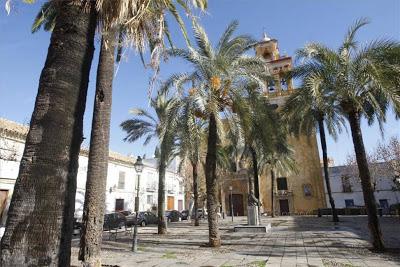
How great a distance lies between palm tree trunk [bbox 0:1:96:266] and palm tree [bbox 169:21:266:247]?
28.8ft

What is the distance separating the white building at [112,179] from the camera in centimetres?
2386

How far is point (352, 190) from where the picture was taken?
44000mm

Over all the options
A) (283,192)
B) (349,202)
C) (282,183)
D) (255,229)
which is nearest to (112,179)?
(255,229)

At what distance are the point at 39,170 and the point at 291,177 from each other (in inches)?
1708

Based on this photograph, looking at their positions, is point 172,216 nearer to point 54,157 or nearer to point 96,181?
point 96,181

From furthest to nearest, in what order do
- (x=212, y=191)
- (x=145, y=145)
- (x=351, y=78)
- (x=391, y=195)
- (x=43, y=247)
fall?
(x=391, y=195) < (x=145, y=145) < (x=212, y=191) < (x=351, y=78) < (x=43, y=247)

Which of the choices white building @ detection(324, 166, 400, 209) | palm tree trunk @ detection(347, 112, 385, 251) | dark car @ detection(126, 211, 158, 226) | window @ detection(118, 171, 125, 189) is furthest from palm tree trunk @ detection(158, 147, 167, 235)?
white building @ detection(324, 166, 400, 209)

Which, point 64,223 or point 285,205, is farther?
point 285,205

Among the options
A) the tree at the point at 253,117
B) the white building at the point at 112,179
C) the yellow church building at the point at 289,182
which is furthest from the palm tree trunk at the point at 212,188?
the yellow church building at the point at 289,182

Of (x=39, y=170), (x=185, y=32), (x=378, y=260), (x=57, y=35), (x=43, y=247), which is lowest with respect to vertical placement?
(x=378, y=260)

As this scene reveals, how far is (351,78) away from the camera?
11.2 metres

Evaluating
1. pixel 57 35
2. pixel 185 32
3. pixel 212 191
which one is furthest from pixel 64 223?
pixel 212 191

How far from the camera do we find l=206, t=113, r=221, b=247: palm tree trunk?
39.5 ft

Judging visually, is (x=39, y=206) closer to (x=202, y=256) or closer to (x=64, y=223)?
(x=64, y=223)
